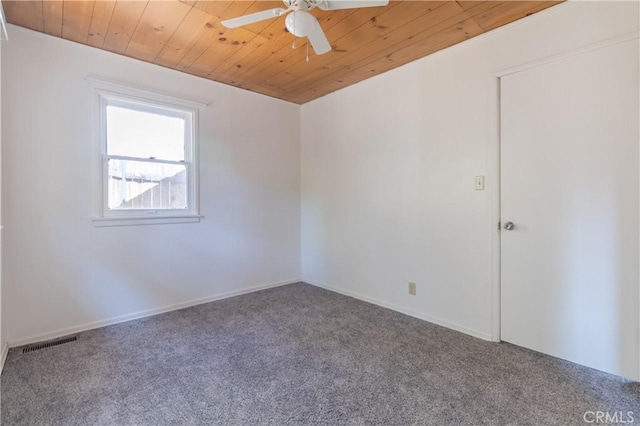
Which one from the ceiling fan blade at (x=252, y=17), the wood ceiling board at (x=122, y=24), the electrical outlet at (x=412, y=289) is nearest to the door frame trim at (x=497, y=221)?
the electrical outlet at (x=412, y=289)

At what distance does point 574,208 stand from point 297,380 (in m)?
2.16

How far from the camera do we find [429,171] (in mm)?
2902

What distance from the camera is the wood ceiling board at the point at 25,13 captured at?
2.13m

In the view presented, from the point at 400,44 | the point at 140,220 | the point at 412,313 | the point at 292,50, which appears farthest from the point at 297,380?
the point at 400,44

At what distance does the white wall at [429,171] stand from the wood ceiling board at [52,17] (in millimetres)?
2597

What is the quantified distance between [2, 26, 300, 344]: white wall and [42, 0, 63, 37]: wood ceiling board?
0.36 feet

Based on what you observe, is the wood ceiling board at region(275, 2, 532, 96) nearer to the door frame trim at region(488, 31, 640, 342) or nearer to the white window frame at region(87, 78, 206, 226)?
the door frame trim at region(488, 31, 640, 342)

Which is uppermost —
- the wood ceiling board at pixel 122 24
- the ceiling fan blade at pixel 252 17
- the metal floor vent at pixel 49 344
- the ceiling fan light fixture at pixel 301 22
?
the wood ceiling board at pixel 122 24

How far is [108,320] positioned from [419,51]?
371 centimetres

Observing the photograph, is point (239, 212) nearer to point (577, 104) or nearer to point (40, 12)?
point (40, 12)

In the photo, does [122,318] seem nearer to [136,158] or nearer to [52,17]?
[136,158]

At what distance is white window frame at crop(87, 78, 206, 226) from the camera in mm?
2771

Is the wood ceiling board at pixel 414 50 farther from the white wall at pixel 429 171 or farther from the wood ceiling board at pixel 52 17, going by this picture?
the wood ceiling board at pixel 52 17

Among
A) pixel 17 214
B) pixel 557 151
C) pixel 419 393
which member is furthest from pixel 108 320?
pixel 557 151
